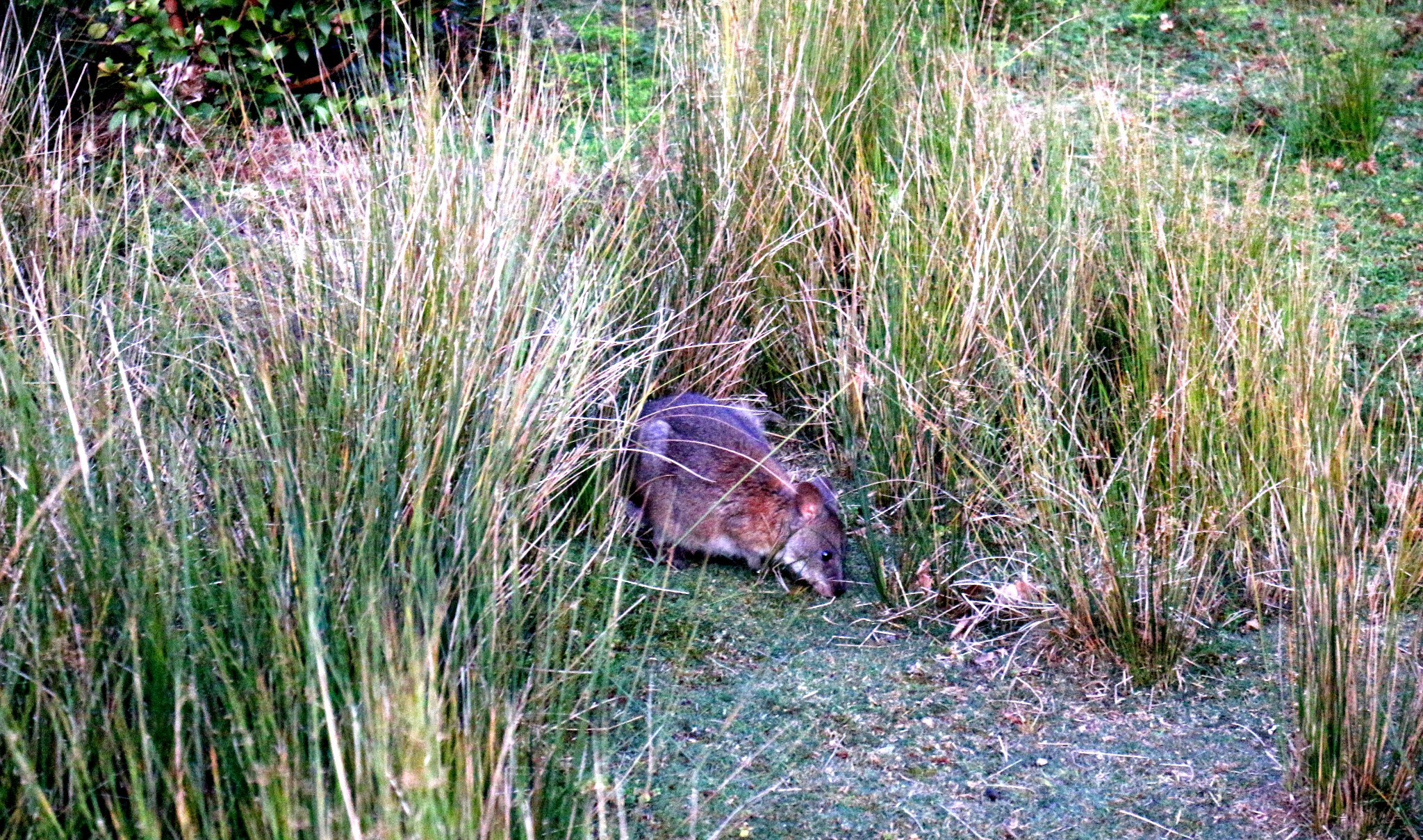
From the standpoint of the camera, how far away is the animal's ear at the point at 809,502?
4.08 metres

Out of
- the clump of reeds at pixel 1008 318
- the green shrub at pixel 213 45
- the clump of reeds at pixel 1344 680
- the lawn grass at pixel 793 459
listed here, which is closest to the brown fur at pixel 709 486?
the lawn grass at pixel 793 459

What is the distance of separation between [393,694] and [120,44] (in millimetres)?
5416

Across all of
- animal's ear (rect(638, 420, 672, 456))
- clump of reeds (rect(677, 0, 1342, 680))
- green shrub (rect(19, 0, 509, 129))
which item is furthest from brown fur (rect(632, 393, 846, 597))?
green shrub (rect(19, 0, 509, 129))

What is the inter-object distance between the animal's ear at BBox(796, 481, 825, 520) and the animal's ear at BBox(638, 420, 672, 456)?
0.46m

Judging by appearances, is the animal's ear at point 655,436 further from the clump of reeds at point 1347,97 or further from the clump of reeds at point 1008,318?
the clump of reeds at point 1347,97

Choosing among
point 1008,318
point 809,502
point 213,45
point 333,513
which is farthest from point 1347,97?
point 333,513

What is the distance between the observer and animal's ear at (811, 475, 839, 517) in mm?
4141

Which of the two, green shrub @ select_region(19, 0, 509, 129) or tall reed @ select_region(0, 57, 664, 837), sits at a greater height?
green shrub @ select_region(19, 0, 509, 129)

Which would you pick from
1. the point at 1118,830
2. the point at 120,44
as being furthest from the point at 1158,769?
the point at 120,44

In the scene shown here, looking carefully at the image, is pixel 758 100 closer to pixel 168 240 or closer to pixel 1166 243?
pixel 1166 243

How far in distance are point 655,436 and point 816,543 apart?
0.62m

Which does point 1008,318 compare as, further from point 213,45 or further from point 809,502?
point 213,45

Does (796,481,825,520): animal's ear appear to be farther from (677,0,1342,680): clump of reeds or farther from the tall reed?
the tall reed

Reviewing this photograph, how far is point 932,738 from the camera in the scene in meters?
3.44
